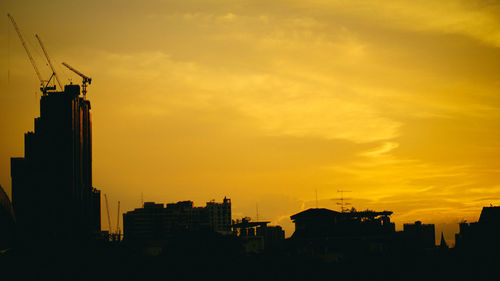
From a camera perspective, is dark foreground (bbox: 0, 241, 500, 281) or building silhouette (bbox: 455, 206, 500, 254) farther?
building silhouette (bbox: 455, 206, 500, 254)

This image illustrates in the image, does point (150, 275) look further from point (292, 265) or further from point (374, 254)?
point (374, 254)

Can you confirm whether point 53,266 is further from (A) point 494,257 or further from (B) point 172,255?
(A) point 494,257

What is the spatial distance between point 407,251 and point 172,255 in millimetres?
67586

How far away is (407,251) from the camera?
185 metres

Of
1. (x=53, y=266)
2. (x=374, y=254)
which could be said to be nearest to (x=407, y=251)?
(x=374, y=254)

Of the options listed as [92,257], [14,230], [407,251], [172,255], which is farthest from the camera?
[407,251]

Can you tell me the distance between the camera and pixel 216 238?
6309 inches

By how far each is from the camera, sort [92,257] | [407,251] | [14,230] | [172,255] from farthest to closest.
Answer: [407,251], [14,230], [172,255], [92,257]

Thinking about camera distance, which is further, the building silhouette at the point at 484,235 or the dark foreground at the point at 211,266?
the building silhouette at the point at 484,235

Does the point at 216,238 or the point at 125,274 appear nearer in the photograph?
the point at 125,274

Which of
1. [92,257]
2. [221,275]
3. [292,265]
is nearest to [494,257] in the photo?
[292,265]

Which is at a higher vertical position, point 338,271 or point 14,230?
point 14,230

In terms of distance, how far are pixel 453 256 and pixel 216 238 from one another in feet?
184

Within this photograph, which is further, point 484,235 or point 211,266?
point 484,235
